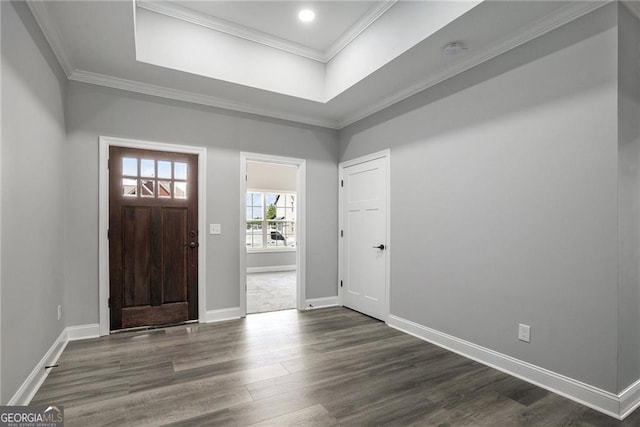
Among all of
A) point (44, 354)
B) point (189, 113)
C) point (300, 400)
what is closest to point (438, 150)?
point (300, 400)

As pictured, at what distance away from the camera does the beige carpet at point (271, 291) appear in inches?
186

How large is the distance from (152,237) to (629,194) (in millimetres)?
4362

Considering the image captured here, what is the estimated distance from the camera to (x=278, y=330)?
366 centimetres

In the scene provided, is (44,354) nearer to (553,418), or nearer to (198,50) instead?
(198,50)

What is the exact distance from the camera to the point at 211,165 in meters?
4.02

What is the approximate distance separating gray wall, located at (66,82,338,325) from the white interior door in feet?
0.77

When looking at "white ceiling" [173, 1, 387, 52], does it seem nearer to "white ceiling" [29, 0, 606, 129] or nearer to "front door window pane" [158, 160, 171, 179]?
"white ceiling" [29, 0, 606, 129]

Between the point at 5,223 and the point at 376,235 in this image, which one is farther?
the point at 376,235

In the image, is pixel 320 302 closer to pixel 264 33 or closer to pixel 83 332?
pixel 83 332

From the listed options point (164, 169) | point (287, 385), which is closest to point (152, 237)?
point (164, 169)

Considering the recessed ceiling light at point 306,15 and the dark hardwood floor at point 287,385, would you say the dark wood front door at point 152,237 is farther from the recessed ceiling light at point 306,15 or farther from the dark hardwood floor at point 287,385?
the recessed ceiling light at point 306,15

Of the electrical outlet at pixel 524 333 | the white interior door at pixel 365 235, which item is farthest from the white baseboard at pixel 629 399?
the white interior door at pixel 365 235

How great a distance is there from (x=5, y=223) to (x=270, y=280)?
5.24 metres

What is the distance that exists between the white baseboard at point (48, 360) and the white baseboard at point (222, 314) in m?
1.14
